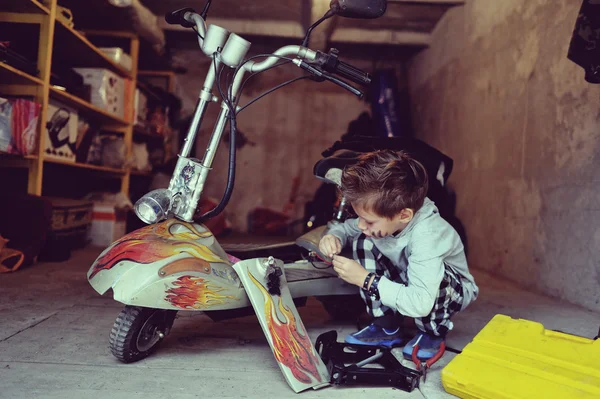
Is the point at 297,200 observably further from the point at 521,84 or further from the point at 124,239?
the point at 124,239

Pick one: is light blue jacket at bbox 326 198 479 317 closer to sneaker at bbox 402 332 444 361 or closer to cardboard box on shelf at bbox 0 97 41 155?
sneaker at bbox 402 332 444 361

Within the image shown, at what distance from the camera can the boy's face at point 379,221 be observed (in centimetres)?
125

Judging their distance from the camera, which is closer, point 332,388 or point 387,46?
point 332,388

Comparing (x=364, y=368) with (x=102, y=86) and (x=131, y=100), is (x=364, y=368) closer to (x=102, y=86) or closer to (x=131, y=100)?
(x=102, y=86)

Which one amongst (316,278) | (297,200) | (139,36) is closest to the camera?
(316,278)

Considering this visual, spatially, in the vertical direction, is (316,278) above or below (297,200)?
above

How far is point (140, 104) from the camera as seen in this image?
4473mm

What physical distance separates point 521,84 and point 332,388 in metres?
2.44

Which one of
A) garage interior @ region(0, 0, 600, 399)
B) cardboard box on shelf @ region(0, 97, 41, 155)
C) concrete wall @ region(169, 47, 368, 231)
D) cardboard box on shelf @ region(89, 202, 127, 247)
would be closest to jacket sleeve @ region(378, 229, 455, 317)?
garage interior @ region(0, 0, 600, 399)

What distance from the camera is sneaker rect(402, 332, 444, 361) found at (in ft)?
4.59

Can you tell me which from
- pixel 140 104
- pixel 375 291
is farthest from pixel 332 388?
pixel 140 104

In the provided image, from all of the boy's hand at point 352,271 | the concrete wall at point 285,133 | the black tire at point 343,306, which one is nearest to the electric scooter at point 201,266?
the boy's hand at point 352,271

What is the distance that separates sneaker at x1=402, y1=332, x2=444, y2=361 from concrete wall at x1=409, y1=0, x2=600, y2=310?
47.6 inches

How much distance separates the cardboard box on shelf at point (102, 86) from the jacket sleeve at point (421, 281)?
3155mm
